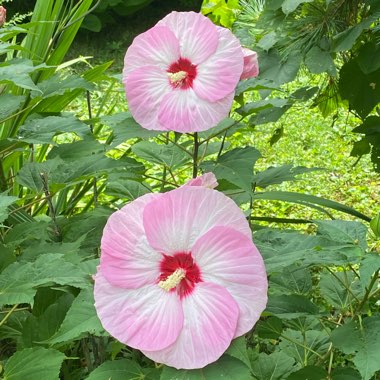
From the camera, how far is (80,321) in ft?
2.70

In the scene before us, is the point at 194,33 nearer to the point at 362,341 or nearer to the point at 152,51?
the point at 152,51

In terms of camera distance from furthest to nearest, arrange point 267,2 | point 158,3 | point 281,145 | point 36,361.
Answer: point 158,3
point 281,145
point 267,2
point 36,361

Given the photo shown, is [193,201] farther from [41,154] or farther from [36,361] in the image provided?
[41,154]

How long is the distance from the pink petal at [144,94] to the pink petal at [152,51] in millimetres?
15

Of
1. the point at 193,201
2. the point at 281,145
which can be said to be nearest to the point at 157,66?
the point at 193,201

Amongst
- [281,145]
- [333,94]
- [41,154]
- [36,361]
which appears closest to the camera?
[36,361]

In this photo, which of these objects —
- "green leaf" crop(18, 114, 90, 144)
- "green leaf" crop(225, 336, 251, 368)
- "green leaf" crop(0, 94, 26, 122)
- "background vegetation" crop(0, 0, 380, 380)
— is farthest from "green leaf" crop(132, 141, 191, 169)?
"green leaf" crop(225, 336, 251, 368)

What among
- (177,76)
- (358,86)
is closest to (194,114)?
(177,76)

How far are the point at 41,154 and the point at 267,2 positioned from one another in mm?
1194

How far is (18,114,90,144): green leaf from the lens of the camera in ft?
4.29

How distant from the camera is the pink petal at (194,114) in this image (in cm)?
102

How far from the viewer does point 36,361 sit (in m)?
0.90

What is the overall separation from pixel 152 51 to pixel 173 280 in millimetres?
433

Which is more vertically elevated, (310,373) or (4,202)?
(4,202)
